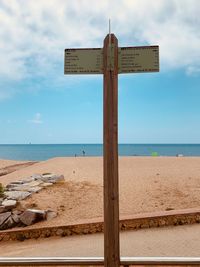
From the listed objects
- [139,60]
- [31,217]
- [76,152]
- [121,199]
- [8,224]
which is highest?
[76,152]

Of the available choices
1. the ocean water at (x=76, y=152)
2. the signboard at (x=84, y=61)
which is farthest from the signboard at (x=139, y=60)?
the ocean water at (x=76, y=152)

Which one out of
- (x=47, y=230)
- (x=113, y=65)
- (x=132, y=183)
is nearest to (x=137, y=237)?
(x=47, y=230)

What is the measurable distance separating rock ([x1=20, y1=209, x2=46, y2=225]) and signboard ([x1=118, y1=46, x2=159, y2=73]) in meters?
4.20

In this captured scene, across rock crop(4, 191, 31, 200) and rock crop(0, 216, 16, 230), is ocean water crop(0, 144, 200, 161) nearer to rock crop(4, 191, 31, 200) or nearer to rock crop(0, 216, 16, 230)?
rock crop(4, 191, 31, 200)

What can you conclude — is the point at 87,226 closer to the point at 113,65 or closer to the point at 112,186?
the point at 112,186

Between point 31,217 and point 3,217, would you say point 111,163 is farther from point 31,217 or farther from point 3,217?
point 3,217

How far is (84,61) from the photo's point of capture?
228cm

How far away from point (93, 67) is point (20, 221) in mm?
4242

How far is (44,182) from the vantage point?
960 centimetres

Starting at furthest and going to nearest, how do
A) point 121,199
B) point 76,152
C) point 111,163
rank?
1. point 76,152
2. point 121,199
3. point 111,163

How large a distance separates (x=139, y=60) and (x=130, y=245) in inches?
105

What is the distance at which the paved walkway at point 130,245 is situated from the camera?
11.8ft

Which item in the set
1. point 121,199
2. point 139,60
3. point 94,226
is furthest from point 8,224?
point 139,60

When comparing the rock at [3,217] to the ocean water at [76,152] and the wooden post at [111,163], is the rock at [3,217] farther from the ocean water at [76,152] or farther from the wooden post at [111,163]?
the ocean water at [76,152]
